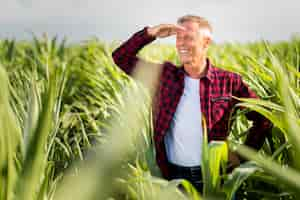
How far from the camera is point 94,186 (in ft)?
2.31

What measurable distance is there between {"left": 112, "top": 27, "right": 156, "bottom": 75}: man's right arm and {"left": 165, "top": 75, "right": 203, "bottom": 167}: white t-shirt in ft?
0.66

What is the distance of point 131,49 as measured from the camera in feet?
6.14

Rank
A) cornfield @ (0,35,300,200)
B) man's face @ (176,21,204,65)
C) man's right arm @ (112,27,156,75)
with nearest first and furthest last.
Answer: cornfield @ (0,35,300,200) < man's face @ (176,21,204,65) < man's right arm @ (112,27,156,75)

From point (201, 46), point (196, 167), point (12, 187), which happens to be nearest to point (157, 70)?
point (201, 46)

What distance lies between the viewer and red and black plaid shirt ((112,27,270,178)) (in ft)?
5.72

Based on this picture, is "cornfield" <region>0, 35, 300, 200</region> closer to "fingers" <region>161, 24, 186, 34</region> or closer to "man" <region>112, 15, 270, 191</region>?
"man" <region>112, 15, 270, 191</region>

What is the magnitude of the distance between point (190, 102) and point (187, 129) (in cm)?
9

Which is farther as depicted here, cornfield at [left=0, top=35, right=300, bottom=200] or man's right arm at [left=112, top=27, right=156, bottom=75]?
man's right arm at [left=112, top=27, right=156, bottom=75]

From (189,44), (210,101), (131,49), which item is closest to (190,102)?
(210,101)

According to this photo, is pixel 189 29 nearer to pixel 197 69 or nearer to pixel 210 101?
pixel 197 69

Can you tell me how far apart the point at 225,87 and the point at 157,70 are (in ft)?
0.78

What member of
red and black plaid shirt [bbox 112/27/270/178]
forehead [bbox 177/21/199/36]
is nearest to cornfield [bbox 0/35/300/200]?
red and black plaid shirt [bbox 112/27/270/178]

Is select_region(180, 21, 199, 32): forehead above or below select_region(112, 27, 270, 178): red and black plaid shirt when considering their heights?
above

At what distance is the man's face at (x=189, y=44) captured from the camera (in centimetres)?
169
